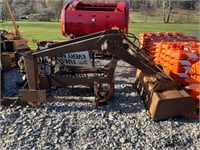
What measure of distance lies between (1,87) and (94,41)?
2.51 meters

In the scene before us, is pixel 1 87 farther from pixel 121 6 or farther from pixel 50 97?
pixel 121 6

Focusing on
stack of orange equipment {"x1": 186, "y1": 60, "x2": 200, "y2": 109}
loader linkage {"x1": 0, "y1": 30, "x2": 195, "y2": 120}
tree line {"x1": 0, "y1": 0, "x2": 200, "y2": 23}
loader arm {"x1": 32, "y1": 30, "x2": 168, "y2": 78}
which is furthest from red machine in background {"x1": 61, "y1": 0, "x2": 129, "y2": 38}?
tree line {"x1": 0, "y1": 0, "x2": 200, "y2": 23}

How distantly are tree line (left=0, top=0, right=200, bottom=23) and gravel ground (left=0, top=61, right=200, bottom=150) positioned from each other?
3273cm

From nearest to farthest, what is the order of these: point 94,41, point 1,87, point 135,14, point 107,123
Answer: point 107,123 < point 94,41 < point 1,87 < point 135,14

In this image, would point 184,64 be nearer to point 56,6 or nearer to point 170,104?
point 170,104

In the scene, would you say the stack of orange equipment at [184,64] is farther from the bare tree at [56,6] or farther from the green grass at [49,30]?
the bare tree at [56,6]

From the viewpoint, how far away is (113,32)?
616 centimetres

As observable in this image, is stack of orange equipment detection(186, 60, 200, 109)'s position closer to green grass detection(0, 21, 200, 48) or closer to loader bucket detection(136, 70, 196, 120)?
loader bucket detection(136, 70, 196, 120)

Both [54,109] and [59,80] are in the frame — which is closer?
[54,109]

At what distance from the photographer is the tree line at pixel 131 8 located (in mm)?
39531

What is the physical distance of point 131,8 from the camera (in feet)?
137

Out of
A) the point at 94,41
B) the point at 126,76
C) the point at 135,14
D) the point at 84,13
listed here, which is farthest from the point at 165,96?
the point at 135,14

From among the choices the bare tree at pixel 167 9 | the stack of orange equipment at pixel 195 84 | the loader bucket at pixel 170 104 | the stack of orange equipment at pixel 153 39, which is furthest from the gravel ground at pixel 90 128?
the bare tree at pixel 167 9

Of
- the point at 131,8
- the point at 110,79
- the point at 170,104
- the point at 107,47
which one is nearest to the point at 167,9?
the point at 131,8
